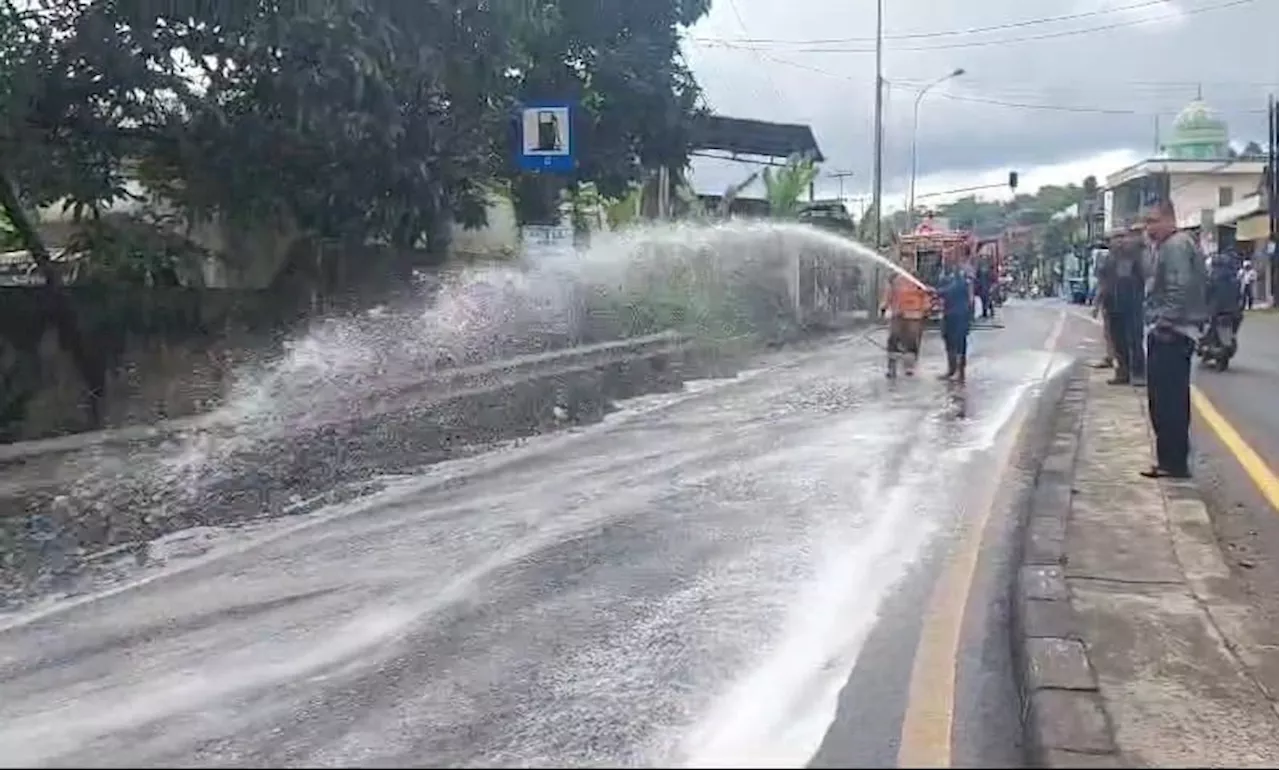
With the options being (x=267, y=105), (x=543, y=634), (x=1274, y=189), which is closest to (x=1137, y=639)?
(x=543, y=634)

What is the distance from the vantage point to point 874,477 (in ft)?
33.8

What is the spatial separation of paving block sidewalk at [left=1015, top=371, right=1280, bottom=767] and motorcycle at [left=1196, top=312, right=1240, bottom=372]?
34.0ft

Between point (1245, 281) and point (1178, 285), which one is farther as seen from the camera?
point (1245, 281)

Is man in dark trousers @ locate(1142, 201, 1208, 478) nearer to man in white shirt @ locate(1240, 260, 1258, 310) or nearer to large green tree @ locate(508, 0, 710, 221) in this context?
man in white shirt @ locate(1240, 260, 1258, 310)

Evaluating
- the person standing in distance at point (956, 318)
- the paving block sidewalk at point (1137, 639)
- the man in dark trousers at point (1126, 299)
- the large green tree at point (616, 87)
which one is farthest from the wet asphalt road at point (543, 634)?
the large green tree at point (616, 87)

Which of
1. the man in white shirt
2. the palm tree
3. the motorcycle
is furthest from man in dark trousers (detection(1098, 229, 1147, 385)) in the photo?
the palm tree

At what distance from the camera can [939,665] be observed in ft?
18.5

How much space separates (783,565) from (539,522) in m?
1.94

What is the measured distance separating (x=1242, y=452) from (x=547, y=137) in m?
10.4

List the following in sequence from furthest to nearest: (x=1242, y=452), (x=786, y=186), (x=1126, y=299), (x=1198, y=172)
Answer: (x=1198, y=172), (x=786, y=186), (x=1126, y=299), (x=1242, y=452)

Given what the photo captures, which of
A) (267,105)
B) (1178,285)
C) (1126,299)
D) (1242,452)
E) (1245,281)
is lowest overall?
(1242,452)

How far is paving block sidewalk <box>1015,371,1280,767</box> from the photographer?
4.80 metres

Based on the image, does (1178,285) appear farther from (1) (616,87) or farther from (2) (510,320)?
(1) (616,87)

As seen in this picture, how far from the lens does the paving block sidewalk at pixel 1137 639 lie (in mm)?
4805
